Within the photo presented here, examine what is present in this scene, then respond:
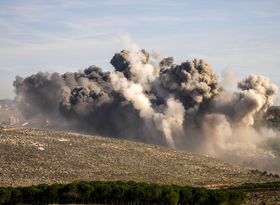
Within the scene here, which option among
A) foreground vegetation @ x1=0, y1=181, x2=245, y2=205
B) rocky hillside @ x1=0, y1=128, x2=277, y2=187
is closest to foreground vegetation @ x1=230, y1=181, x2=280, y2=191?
rocky hillside @ x1=0, y1=128, x2=277, y2=187

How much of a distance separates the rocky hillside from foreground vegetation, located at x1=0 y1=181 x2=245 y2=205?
21643mm

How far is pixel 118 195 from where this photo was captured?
8656 centimetres

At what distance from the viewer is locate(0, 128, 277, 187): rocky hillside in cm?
11900

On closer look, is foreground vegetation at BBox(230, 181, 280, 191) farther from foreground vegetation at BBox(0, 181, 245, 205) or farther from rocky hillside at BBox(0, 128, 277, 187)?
foreground vegetation at BBox(0, 181, 245, 205)

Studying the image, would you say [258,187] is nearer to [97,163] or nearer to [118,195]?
[118,195]

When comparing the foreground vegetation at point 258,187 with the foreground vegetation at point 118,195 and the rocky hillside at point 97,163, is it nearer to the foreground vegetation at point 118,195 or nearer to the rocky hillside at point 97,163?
the rocky hillside at point 97,163

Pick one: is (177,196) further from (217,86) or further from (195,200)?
(217,86)

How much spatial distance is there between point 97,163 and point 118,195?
47.6 meters

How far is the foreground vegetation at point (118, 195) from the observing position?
84.6 metres

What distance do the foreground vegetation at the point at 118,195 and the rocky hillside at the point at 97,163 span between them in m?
21.6

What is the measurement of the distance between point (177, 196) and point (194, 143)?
318 ft

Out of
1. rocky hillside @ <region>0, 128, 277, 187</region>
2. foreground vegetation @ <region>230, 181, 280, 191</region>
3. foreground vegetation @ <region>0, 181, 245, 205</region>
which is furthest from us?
rocky hillside @ <region>0, 128, 277, 187</region>

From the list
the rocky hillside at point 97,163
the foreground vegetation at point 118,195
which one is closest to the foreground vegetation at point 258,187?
the rocky hillside at point 97,163

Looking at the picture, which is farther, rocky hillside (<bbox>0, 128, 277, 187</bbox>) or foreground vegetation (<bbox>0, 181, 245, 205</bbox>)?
rocky hillside (<bbox>0, 128, 277, 187</bbox>)
